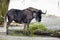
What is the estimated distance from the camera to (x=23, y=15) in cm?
196

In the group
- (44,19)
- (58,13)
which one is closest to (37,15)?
(44,19)

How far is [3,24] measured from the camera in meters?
1.96

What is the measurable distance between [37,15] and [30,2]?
0.58 feet

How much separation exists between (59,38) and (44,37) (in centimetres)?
17

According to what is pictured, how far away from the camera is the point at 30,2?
1.94 meters

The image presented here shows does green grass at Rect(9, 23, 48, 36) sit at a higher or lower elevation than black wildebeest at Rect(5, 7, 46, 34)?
lower

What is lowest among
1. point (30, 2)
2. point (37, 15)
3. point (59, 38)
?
point (59, 38)

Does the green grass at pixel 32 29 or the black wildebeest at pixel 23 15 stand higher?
the black wildebeest at pixel 23 15

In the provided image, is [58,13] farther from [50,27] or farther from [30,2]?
[30,2]

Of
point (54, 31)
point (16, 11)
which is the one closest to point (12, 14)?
point (16, 11)

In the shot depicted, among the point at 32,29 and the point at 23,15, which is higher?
the point at 23,15

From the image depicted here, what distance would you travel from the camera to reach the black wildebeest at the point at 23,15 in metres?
1.94

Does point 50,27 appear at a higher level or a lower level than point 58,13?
lower

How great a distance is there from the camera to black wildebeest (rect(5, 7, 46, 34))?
Result: 1.94 m
